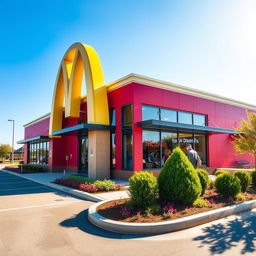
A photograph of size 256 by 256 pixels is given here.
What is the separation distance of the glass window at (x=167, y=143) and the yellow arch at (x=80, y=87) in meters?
4.05

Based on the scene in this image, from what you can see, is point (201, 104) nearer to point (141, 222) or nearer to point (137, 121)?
point (137, 121)

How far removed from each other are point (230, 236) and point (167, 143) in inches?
429

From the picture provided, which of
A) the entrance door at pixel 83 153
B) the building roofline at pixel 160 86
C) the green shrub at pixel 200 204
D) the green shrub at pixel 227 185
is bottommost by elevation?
the green shrub at pixel 200 204

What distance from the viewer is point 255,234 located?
532 centimetres

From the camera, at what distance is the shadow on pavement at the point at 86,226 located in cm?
524

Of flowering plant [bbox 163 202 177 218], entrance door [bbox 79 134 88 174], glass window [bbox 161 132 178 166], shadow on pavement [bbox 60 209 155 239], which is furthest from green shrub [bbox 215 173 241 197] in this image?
entrance door [bbox 79 134 88 174]

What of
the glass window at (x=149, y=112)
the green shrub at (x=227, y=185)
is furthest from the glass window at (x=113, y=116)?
the green shrub at (x=227, y=185)

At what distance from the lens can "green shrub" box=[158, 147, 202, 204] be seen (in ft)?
22.7

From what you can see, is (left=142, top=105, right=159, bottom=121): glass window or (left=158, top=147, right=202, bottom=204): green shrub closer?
(left=158, top=147, right=202, bottom=204): green shrub

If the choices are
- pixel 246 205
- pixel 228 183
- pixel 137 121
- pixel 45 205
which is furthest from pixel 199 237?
pixel 137 121

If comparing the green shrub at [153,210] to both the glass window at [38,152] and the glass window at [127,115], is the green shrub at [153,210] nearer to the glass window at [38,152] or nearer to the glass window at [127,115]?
the glass window at [127,115]

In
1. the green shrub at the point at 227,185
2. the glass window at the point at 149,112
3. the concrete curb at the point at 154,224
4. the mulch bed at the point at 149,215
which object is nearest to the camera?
the concrete curb at the point at 154,224

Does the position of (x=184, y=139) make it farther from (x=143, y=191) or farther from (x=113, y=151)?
(x=143, y=191)

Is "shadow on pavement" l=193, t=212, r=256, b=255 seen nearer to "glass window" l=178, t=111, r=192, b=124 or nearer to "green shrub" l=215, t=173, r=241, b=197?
"green shrub" l=215, t=173, r=241, b=197
